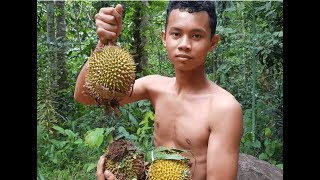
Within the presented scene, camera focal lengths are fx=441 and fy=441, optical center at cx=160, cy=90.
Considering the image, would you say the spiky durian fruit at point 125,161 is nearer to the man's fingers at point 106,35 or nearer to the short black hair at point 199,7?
the man's fingers at point 106,35

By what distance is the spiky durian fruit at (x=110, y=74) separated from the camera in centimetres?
123

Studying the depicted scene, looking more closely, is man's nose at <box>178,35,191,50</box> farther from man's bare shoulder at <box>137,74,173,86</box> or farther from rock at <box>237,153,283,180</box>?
rock at <box>237,153,283,180</box>

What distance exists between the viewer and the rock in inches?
101

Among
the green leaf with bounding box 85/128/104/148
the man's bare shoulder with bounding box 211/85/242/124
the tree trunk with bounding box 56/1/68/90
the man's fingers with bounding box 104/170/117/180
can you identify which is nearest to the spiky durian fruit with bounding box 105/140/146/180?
the man's fingers with bounding box 104/170/117/180

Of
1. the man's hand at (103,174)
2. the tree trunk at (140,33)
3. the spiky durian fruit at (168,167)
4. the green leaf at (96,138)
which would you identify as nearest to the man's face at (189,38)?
the spiky durian fruit at (168,167)

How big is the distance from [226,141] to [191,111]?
→ 0.16 metres

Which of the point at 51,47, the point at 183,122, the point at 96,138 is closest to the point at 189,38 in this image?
the point at 183,122

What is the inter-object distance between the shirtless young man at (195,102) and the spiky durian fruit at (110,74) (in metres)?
0.08

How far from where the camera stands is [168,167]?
127 cm

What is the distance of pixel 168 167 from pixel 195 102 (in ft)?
0.88

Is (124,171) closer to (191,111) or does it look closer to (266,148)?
(191,111)

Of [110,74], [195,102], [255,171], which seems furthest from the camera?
[255,171]

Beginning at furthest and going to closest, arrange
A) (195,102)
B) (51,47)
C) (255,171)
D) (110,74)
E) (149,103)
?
(51,47) → (149,103) → (255,171) → (195,102) → (110,74)

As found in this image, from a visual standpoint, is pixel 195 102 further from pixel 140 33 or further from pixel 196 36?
pixel 140 33
